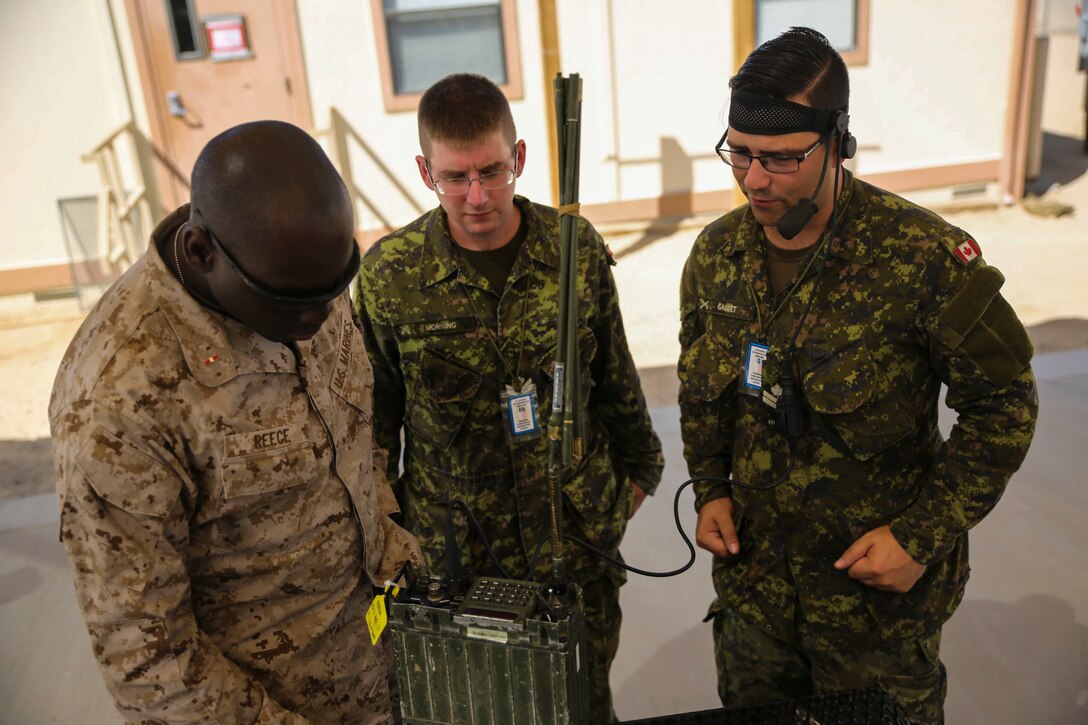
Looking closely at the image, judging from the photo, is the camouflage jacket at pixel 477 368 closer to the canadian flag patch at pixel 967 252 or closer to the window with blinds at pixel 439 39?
the canadian flag patch at pixel 967 252

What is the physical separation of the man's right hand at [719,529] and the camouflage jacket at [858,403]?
25 mm

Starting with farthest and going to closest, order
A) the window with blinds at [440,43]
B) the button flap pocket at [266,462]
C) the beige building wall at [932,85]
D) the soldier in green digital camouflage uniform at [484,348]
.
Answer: the beige building wall at [932,85] → the window with blinds at [440,43] → the soldier in green digital camouflage uniform at [484,348] → the button flap pocket at [266,462]

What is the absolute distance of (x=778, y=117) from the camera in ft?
4.58

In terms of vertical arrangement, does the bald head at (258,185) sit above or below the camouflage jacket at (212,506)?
above

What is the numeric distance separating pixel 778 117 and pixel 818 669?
1.02 meters

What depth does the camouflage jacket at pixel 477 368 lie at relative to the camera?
1.73m

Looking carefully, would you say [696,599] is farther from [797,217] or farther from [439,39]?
[439,39]

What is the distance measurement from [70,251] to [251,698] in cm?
587

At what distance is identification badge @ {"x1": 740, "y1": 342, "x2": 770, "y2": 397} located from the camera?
154 cm

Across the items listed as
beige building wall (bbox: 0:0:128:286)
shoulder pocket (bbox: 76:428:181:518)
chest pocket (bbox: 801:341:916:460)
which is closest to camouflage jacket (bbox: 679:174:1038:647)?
chest pocket (bbox: 801:341:916:460)

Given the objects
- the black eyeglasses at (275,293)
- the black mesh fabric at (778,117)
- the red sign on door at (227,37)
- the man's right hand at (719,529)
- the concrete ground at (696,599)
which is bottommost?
the concrete ground at (696,599)

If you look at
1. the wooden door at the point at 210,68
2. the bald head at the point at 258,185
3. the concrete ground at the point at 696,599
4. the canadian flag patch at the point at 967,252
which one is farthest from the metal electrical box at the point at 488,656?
the wooden door at the point at 210,68

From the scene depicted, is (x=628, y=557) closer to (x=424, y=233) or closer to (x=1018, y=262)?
(x=424, y=233)

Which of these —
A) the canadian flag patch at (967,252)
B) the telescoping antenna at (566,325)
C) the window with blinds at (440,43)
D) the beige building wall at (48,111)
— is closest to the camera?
the telescoping antenna at (566,325)
